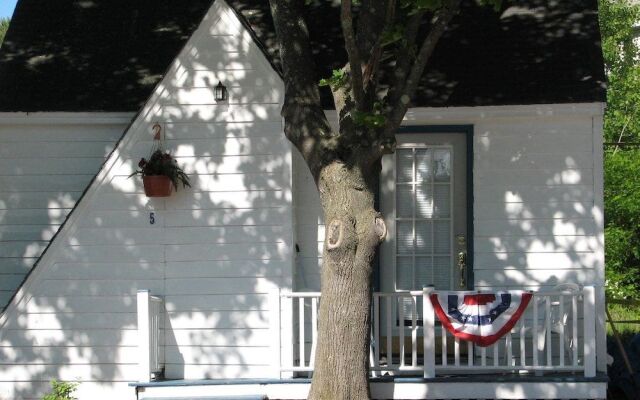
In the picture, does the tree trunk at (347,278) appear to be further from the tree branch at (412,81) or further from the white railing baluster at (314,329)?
the white railing baluster at (314,329)

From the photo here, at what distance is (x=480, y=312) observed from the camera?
848 centimetres

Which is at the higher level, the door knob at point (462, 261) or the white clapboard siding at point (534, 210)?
the white clapboard siding at point (534, 210)

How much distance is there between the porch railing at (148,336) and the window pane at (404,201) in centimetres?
273

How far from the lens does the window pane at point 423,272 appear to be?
964 cm

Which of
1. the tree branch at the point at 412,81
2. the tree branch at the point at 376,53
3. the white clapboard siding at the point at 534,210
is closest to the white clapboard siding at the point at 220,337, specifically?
the white clapboard siding at the point at 534,210

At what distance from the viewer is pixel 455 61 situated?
968cm

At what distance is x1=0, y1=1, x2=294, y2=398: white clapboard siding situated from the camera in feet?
29.8

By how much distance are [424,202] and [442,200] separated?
194mm

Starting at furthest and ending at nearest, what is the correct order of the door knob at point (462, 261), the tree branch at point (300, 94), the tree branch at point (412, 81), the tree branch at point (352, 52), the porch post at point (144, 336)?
the door knob at point (462, 261), the porch post at point (144, 336), the tree branch at point (300, 94), the tree branch at point (412, 81), the tree branch at point (352, 52)

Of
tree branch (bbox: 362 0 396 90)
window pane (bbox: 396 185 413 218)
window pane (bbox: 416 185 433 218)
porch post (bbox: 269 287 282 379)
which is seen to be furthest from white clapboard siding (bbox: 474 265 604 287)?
tree branch (bbox: 362 0 396 90)

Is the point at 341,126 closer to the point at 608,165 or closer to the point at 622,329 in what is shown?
the point at 622,329

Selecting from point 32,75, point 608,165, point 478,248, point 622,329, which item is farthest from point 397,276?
point 608,165

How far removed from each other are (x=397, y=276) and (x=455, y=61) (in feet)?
7.87

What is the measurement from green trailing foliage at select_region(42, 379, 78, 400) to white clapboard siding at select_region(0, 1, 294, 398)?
0.21 metres
